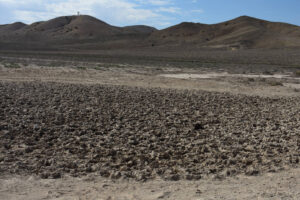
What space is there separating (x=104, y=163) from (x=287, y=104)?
34.6 feet

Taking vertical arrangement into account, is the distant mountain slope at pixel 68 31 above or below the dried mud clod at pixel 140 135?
above

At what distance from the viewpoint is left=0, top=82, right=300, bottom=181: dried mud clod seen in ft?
25.0

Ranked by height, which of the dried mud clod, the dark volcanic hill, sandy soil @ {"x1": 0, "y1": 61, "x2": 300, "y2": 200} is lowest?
sandy soil @ {"x1": 0, "y1": 61, "x2": 300, "y2": 200}

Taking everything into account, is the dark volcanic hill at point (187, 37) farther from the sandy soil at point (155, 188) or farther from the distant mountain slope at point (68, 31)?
the sandy soil at point (155, 188)

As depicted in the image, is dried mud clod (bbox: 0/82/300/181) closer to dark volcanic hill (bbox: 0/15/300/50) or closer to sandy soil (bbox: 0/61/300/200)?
sandy soil (bbox: 0/61/300/200)

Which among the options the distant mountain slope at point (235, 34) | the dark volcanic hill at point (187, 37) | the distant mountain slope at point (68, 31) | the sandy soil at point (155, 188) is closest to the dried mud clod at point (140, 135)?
the sandy soil at point (155, 188)

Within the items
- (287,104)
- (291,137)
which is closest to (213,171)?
(291,137)

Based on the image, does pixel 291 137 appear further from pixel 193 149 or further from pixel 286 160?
pixel 193 149

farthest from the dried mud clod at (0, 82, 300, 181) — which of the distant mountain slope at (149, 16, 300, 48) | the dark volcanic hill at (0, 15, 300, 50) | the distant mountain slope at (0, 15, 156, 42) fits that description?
the distant mountain slope at (0, 15, 156, 42)

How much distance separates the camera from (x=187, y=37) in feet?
337

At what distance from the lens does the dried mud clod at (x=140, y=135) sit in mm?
7633

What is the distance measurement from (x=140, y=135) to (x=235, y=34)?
301ft

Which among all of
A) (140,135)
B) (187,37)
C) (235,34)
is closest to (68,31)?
(187,37)

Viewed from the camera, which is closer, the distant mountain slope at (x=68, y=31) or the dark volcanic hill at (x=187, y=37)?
the dark volcanic hill at (x=187, y=37)
